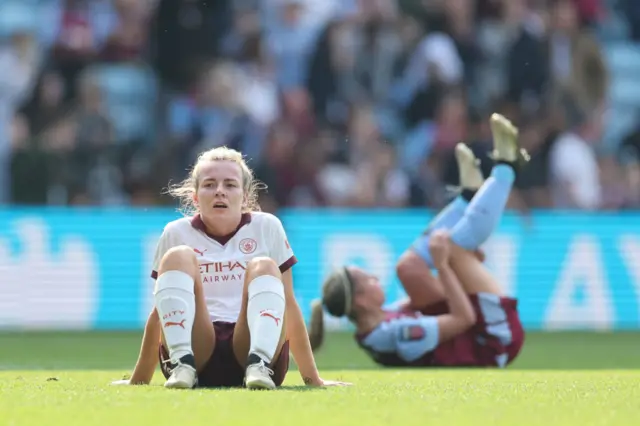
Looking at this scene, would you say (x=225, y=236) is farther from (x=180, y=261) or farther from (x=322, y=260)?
(x=322, y=260)

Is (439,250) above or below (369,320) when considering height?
above

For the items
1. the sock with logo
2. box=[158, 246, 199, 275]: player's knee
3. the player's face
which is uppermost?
the player's face

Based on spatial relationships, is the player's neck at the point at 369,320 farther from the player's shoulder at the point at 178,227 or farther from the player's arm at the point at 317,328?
the player's shoulder at the point at 178,227

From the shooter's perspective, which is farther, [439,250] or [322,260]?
[322,260]

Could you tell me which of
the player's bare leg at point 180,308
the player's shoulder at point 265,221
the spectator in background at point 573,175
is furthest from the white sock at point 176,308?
the spectator in background at point 573,175

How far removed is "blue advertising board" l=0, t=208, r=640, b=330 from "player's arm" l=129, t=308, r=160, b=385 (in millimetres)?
7053

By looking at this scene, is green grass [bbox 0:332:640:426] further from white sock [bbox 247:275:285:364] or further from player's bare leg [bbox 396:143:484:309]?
player's bare leg [bbox 396:143:484:309]

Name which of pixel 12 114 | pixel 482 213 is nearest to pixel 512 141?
pixel 482 213

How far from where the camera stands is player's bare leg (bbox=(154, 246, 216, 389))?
217 inches

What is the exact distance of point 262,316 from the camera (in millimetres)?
5527

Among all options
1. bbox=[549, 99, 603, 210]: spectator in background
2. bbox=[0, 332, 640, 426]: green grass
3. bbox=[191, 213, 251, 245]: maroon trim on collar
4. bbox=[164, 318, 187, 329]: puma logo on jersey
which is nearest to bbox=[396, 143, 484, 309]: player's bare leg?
bbox=[0, 332, 640, 426]: green grass

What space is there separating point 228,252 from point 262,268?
36cm

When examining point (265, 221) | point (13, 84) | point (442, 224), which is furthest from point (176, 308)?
point (13, 84)

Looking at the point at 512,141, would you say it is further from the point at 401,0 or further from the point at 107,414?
the point at 401,0
